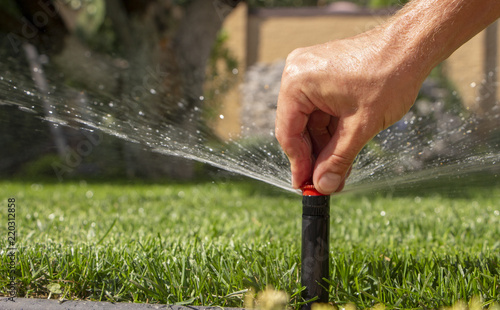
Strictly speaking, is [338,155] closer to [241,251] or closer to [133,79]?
[241,251]

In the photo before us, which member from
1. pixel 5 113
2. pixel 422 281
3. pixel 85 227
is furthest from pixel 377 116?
pixel 5 113

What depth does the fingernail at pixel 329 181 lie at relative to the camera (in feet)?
4.34

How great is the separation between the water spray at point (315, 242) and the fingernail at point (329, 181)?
54mm

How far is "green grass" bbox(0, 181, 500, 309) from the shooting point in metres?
1.63

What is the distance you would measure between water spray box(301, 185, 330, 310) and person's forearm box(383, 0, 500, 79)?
0.43m

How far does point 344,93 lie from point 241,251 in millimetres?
963

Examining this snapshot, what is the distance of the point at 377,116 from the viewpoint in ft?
4.11

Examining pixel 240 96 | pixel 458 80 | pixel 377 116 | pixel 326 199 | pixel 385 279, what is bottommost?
pixel 385 279

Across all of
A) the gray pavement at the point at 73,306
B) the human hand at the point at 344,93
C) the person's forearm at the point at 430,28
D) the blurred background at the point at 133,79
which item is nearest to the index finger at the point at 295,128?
the human hand at the point at 344,93

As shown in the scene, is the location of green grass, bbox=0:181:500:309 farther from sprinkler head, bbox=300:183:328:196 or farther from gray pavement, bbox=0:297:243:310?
sprinkler head, bbox=300:183:328:196

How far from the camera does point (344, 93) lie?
4.05 feet

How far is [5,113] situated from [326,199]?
21.6 feet

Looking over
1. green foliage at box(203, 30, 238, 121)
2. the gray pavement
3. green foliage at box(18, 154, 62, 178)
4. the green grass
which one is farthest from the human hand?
green foliage at box(203, 30, 238, 121)

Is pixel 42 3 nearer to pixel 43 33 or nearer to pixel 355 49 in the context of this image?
pixel 43 33
